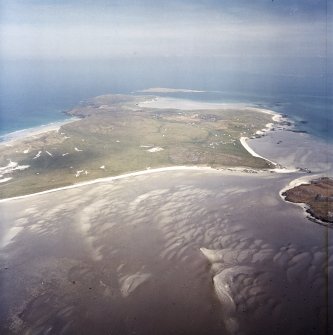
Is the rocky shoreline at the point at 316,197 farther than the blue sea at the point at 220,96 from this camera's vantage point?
No

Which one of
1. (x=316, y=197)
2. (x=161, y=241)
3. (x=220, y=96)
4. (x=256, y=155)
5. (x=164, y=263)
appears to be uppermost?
(x=220, y=96)

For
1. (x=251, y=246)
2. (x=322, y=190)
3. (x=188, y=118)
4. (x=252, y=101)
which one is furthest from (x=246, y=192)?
(x=252, y=101)

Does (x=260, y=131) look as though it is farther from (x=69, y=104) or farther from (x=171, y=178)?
(x=69, y=104)

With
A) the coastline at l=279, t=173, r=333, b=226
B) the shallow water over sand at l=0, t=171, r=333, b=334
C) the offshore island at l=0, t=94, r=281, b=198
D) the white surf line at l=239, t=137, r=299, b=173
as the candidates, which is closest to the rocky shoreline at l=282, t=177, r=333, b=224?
the coastline at l=279, t=173, r=333, b=226

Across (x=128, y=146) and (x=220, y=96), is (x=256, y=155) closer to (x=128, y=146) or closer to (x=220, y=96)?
(x=128, y=146)

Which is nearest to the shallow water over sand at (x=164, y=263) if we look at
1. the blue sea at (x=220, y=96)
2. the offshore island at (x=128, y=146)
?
the offshore island at (x=128, y=146)

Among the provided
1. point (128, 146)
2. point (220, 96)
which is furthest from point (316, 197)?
point (220, 96)

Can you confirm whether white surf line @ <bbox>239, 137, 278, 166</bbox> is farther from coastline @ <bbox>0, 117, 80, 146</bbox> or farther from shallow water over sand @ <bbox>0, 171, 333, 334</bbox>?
coastline @ <bbox>0, 117, 80, 146</bbox>

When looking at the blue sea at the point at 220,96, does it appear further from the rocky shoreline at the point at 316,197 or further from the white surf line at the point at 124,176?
the white surf line at the point at 124,176
